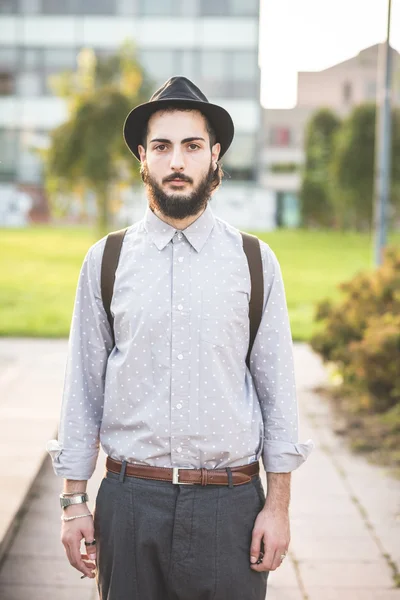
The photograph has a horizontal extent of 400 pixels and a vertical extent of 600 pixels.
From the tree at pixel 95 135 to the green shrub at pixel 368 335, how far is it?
13554mm

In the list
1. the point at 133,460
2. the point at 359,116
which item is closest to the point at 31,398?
the point at 133,460

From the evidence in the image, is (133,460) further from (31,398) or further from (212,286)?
(31,398)

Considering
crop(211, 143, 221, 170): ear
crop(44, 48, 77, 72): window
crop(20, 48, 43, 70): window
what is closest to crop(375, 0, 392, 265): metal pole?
crop(211, 143, 221, 170): ear

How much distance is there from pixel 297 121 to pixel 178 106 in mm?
62844

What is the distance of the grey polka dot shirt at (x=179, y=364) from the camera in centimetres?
236

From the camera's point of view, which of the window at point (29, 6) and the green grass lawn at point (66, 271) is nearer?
the green grass lawn at point (66, 271)

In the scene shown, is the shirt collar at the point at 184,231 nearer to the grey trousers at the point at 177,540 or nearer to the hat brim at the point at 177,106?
the hat brim at the point at 177,106

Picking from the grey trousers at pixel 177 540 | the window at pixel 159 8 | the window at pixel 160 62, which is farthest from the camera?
the window at pixel 160 62

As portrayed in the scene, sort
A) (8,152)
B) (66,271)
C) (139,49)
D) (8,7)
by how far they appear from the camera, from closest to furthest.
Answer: (66,271) < (139,49) < (8,7) < (8,152)

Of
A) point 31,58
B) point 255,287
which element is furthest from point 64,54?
point 255,287

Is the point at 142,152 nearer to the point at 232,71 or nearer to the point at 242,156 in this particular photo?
the point at 232,71

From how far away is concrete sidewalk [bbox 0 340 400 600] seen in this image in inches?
159

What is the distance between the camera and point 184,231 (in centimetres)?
246

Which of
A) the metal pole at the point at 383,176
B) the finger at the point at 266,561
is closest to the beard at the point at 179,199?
the finger at the point at 266,561
